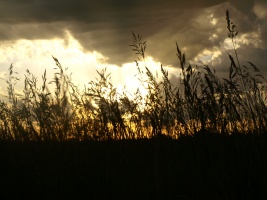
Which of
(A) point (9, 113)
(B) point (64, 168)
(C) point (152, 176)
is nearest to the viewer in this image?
(C) point (152, 176)

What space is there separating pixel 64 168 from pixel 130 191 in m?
0.72

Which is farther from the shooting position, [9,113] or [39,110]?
[9,113]

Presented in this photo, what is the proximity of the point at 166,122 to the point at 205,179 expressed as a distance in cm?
175

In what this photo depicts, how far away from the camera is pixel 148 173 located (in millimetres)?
2234

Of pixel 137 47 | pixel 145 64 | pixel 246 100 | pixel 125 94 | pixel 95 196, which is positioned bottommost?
pixel 95 196

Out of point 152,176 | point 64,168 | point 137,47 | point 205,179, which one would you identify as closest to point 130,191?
point 152,176

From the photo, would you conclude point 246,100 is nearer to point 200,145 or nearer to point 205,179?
point 200,145

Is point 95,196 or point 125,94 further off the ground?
point 125,94

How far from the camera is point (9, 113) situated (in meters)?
5.90

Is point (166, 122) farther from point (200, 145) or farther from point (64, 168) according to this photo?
point (64, 168)

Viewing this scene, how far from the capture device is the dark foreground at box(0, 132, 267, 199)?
2.03 meters

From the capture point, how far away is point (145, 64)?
15.5 ft

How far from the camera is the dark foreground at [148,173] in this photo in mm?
2033

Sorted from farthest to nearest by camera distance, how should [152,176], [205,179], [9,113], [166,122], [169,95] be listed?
[9,113], [169,95], [166,122], [152,176], [205,179]
